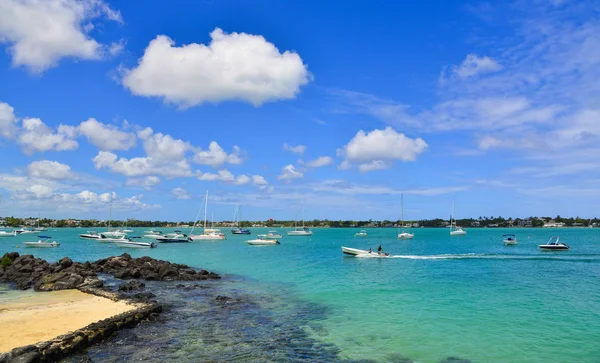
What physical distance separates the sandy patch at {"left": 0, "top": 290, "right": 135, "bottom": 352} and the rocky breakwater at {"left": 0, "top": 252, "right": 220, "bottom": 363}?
0.94 meters

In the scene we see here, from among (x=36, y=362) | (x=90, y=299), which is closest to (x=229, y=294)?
(x=90, y=299)

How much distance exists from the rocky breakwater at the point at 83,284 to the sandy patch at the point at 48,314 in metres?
0.94

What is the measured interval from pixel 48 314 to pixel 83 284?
32.8 ft

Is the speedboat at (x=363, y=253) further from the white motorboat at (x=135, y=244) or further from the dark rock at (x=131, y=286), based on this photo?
the white motorboat at (x=135, y=244)

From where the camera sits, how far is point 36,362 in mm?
12773

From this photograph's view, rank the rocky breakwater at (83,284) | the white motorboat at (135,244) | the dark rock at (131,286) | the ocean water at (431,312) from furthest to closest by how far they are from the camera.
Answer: the white motorboat at (135,244) < the dark rock at (131,286) < the ocean water at (431,312) < the rocky breakwater at (83,284)

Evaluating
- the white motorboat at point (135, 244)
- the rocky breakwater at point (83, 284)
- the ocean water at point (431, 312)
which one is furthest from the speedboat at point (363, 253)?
the white motorboat at point (135, 244)

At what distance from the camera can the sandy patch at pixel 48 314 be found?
15578mm

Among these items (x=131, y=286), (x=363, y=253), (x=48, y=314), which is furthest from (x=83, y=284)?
(x=363, y=253)

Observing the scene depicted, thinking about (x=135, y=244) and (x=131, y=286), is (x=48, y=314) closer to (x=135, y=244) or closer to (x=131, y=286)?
(x=131, y=286)

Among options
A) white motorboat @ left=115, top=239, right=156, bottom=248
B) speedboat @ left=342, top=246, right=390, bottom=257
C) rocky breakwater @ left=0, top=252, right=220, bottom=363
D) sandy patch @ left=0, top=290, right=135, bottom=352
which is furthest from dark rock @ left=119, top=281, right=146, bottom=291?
white motorboat @ left=115, top=239, right=156, bottom=248

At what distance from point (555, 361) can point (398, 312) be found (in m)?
8.82

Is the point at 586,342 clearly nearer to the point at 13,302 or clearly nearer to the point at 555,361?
the point at 555,361

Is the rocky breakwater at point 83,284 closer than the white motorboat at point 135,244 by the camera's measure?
Yes
